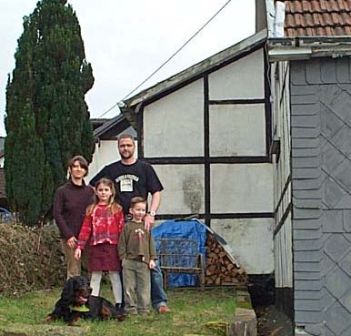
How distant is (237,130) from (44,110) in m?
4.23

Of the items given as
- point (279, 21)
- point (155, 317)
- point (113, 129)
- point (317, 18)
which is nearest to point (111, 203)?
point (155, 317)

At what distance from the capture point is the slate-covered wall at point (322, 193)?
8141 mm

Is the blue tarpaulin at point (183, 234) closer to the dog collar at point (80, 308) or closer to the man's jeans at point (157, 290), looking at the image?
the man's jeans at point (157, 290)

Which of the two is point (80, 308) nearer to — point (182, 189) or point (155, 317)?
point (155, 317)

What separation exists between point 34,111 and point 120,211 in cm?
878

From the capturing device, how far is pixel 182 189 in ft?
51.8

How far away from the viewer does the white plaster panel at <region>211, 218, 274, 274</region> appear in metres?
15.7

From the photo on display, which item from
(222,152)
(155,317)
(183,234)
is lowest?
(155,317)

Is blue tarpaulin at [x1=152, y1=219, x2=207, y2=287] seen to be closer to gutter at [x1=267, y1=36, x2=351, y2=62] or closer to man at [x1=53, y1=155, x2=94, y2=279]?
man at [x1=53, y1=155, x2=94, y2=279]

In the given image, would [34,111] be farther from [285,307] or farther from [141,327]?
[141,327]

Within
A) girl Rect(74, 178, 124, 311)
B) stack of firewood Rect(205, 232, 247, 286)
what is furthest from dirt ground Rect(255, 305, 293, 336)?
girl Rect(74, 178, 124, 311)

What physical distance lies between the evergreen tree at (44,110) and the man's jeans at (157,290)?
24.8 ft

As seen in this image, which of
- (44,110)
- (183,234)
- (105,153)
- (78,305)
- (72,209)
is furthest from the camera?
(105,153)

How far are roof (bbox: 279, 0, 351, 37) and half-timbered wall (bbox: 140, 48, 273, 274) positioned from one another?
23.9 feet
